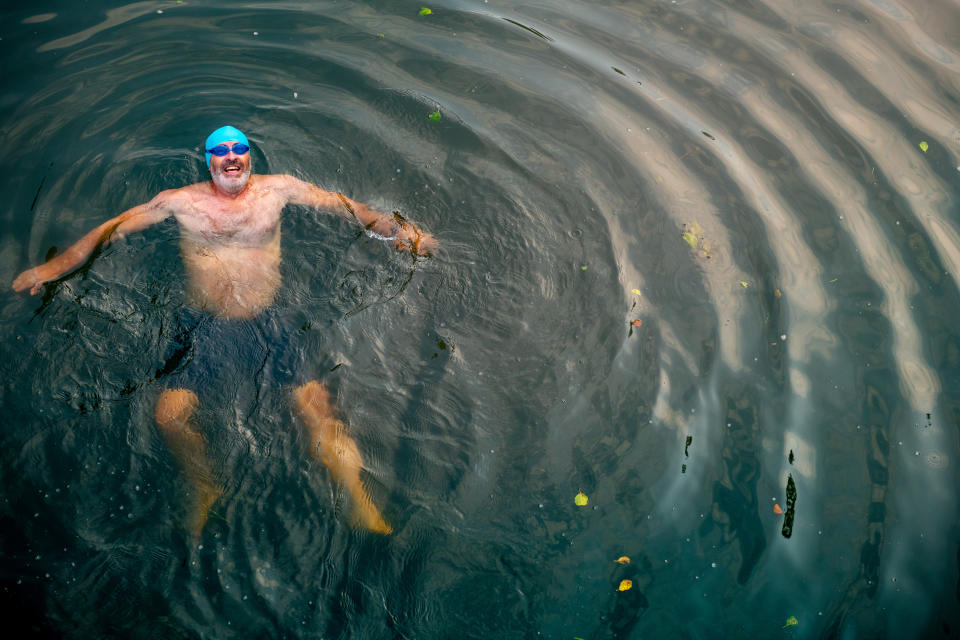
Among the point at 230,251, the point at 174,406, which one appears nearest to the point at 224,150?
the point at 230,251

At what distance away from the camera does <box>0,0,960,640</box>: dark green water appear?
420 centimetres

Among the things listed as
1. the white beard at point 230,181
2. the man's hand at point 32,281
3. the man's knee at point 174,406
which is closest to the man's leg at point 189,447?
the man's knee at point 174,406

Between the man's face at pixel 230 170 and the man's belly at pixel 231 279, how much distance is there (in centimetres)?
51

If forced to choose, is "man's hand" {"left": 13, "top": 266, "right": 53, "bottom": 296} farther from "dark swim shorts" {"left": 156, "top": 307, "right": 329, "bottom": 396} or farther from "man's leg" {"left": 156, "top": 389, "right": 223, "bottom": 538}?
"man's leg" {"left": 156, "top": 389, "right": 223, "bottom": 538}

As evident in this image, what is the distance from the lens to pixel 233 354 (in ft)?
15.9

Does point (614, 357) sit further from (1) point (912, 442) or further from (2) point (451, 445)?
(1) point (912, 442)

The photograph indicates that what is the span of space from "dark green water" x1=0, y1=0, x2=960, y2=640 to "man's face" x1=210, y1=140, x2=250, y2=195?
0.49 metres

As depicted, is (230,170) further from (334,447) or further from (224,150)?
(334,447)

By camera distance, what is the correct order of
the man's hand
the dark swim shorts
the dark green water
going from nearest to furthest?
1. the dark green water
2. the dark swim shorts
3. the man's hand

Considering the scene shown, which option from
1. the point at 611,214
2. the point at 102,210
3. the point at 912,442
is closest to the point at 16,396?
the point at 102,210

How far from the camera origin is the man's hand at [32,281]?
5.01 m

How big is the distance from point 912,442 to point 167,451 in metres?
5.03

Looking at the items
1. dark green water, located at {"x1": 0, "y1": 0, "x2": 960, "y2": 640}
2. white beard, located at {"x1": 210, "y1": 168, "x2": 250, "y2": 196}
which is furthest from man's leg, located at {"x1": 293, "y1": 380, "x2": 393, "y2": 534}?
white beard, located at {"x1": 210, "y1": 168, "x2": 250, "y2": 196}

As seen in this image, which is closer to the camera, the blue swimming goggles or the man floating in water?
the man floating in water
